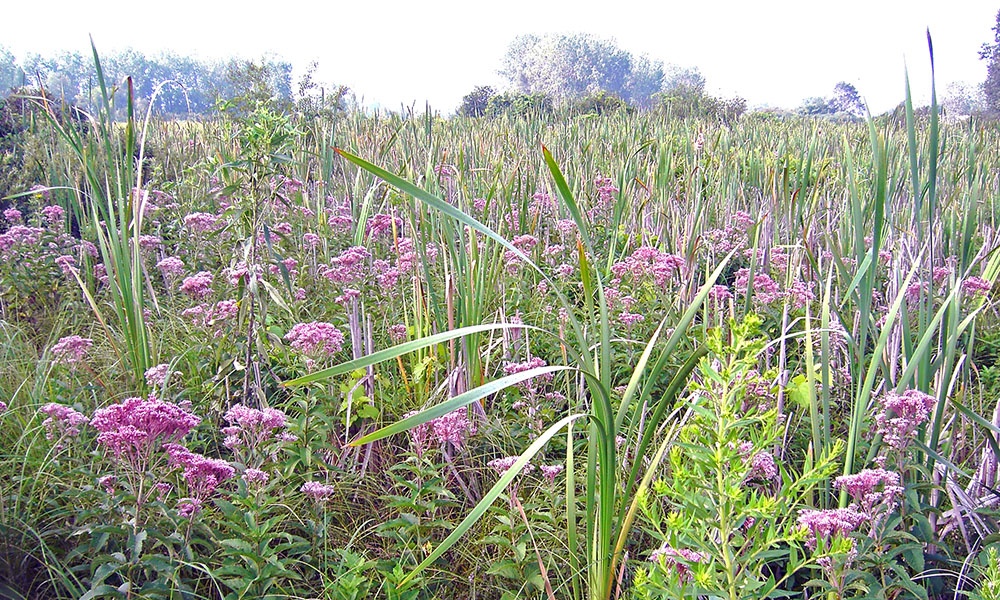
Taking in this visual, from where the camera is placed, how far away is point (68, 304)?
2.75 meters

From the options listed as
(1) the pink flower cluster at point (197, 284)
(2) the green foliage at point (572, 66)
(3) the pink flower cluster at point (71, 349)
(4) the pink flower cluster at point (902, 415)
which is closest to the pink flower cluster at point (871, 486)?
(4) the pink flower cluster at point (902, 415)

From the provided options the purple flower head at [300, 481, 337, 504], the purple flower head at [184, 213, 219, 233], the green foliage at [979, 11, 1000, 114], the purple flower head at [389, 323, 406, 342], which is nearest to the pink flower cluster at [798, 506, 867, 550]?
the purple flower head at [300, 481, 337, 504]

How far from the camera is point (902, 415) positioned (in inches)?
60.9

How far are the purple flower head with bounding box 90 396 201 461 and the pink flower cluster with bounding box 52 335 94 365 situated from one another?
747 millimetres

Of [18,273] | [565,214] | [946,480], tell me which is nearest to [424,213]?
[565,214]

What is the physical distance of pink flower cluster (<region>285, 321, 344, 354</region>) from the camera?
6.28ft

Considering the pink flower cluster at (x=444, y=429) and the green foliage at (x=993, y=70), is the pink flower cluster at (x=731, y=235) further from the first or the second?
the green foliage at (x=993, y=70)

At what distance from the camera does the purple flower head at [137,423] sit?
1.43 m

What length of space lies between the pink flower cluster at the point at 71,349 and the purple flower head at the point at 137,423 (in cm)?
75

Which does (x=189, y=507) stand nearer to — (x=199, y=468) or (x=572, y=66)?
(x=199, y=468)

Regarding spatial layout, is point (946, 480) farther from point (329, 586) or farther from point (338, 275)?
point (338, 275)

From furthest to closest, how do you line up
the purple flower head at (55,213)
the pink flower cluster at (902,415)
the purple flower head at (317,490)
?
the purple flower head at (55,213) < the purple flower head at (317,490) < the pink flower cluster at (902,415)

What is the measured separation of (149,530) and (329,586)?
1.33 ft

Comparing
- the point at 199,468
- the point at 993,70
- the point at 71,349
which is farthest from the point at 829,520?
the point at 993,70
